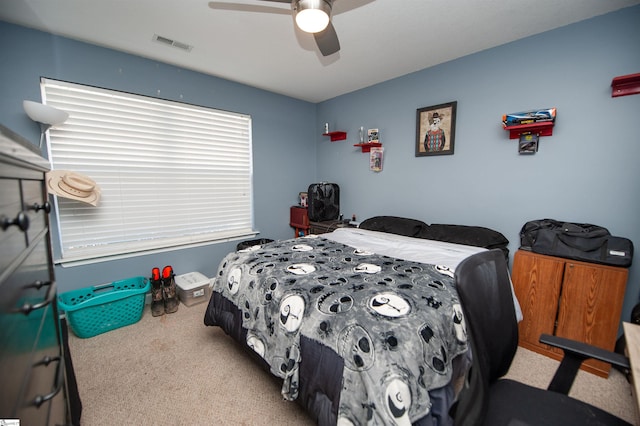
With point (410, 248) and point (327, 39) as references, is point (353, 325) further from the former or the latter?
point (327, 39)

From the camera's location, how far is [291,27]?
2.11 m

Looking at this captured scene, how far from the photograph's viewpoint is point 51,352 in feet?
2.98

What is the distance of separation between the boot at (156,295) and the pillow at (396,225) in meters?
2.36

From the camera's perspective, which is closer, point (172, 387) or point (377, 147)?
point (172, 387)

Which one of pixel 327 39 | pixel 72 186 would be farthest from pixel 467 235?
pixel 72 186

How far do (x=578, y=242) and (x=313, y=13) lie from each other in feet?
7.91

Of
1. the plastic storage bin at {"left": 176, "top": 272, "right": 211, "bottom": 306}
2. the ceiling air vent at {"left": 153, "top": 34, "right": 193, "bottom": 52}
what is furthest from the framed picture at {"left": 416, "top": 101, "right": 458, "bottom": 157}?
the plastic storage bin at {"left": 176, "top": 272, "right": 211, "bottom": 306}

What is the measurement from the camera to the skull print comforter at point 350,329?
3.46 ft

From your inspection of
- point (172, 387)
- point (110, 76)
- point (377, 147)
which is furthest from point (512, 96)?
point (110, 76)

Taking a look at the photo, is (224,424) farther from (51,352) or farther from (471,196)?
(471,196)

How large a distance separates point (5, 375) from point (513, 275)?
2.76 meters

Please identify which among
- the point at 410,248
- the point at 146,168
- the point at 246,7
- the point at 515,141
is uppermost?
the point at 246,7

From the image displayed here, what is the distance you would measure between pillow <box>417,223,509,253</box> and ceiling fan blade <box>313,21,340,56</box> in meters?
1.97

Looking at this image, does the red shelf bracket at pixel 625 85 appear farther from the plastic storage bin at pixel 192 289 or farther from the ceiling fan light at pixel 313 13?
the plastic storage bin at pixel 192 289
